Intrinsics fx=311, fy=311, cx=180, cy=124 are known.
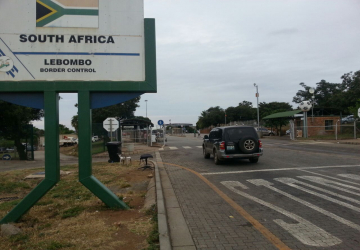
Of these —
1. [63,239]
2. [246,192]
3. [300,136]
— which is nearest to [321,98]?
[300,136]

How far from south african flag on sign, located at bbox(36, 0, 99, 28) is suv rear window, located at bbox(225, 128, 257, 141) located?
8462 millimetres

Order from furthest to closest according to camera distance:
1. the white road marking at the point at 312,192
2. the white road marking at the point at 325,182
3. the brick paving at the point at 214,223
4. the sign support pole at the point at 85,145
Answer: the white road marking at the point at 325,182 → the white road marking at the point at 312,192 → the sign support pole at the point at 85,145 → the brick paving at the point at 214,223

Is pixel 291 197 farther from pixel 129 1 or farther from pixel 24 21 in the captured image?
pixel 24 21

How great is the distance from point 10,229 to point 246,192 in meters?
5.32

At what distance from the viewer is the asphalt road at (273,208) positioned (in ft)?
15.3

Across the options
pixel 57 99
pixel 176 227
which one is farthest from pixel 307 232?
pixel 57 99

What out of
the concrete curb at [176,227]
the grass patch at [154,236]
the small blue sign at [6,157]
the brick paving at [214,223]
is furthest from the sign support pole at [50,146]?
the small blue sign at [6,157]

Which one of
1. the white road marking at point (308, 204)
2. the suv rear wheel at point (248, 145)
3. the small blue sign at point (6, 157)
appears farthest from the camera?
the small blue sign at point (6, 157)

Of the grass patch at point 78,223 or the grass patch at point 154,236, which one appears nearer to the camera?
the grass patch at point 154,236

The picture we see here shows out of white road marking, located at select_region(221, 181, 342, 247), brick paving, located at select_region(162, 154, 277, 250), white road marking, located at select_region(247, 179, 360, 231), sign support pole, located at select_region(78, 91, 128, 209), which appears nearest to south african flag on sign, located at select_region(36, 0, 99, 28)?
sign support pole, located at select_region(78, 91, 128, 209)

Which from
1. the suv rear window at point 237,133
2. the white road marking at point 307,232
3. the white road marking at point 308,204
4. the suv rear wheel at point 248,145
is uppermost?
the suv rear window at point 237,133

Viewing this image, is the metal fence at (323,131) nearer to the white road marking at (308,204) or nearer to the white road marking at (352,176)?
the white road marking at (352,176)

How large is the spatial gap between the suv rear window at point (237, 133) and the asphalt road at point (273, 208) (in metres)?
2.59

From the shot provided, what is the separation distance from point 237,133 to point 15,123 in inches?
497
